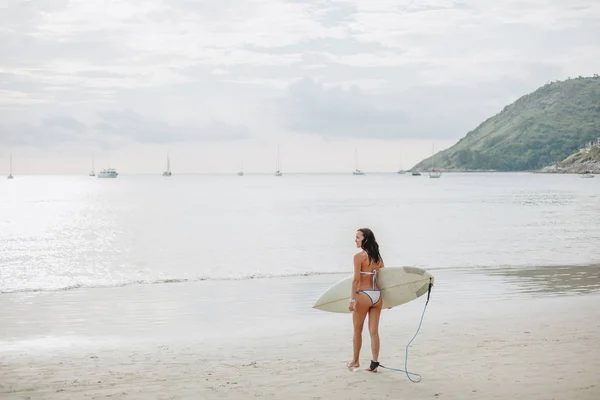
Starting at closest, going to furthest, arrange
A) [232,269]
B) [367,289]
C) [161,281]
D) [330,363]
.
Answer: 1. [367,289]
2. [330,363]
3. [161,281]
4. [232,269]

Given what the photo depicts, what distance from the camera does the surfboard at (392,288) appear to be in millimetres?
8875

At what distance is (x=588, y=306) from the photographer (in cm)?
1412

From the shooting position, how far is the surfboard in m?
8.88

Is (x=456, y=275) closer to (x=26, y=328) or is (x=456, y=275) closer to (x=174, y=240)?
(x=26, y=328)

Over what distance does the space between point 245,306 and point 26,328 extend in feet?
15.9

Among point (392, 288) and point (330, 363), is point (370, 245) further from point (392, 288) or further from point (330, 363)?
point (330, 363)

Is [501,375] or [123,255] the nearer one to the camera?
[501,375]

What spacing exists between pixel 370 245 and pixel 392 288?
924 millimetres

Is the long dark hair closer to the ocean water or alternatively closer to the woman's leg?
the woman's leg

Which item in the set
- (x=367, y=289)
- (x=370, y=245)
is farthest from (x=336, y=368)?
(x=370, y=245)

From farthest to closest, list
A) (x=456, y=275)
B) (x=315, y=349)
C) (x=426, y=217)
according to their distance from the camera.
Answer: (x=426, y=217) < (x=456, y=275) < (x=315, y=349)

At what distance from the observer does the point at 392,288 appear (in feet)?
29.2

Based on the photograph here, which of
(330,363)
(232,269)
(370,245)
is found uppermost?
(370,245)

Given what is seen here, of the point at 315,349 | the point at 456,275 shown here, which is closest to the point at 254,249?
the point at 456,275
